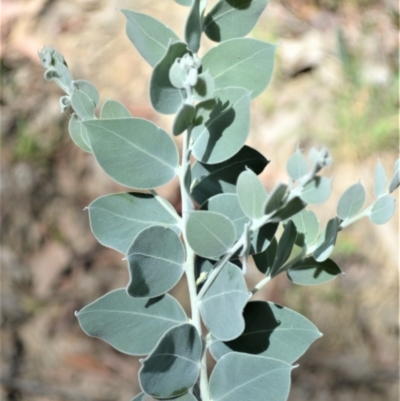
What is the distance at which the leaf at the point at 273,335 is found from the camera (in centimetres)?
33

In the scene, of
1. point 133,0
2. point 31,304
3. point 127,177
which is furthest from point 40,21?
point 127,177

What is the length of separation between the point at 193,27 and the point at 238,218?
117 millimetres

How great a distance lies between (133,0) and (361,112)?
1008mm

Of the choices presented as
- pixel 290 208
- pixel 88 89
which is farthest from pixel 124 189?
pixel 290 208

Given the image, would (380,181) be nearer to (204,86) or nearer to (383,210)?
(383,210)

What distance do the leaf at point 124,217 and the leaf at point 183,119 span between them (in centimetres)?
7

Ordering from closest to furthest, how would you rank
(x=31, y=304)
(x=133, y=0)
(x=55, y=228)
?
(x=31, y=304) → (x=55, y=228) → (x=133, y=0)

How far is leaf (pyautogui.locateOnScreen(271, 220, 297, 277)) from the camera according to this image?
313 mm

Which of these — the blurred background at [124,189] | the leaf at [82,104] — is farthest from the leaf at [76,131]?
the blurred background at [124,189]

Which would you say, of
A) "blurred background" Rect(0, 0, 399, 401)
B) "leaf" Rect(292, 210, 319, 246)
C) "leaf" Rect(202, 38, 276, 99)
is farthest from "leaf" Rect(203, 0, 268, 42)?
"blurred background" Rect(0, 0, 399, 401)

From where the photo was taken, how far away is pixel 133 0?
83.0 inches

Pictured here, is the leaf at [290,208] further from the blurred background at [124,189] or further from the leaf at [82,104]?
the blurred background at [124,189]

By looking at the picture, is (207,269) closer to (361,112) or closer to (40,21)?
(361,112)

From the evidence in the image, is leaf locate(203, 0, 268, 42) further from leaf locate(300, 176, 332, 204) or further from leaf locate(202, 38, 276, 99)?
leaf locate(300, 176, 332, 204)
